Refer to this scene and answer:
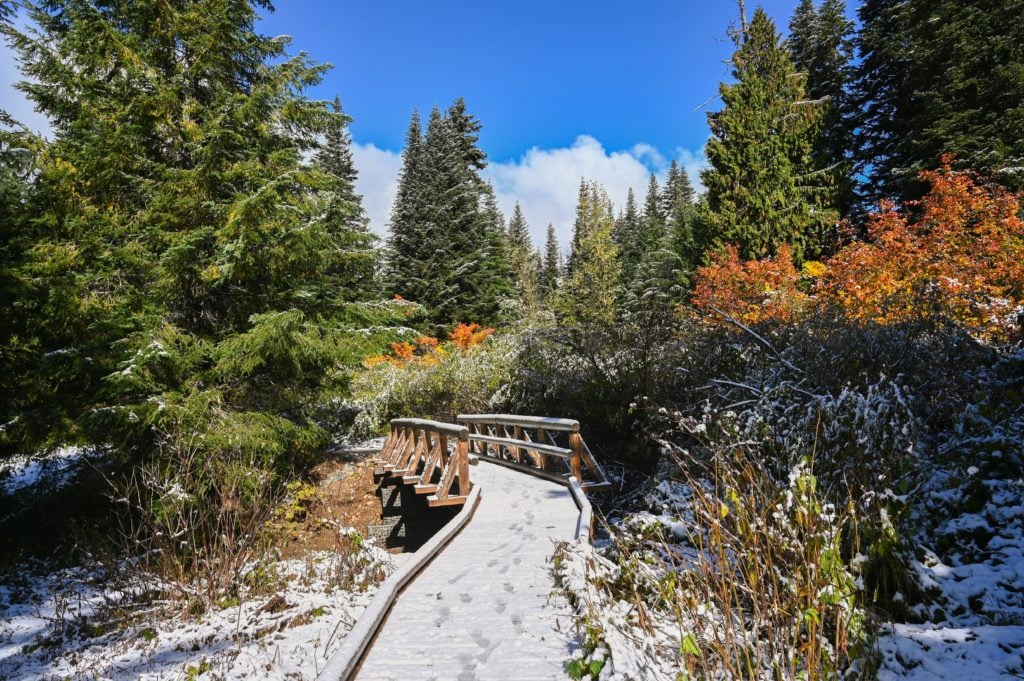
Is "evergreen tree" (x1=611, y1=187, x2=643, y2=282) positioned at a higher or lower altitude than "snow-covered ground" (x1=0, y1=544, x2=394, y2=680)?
higher

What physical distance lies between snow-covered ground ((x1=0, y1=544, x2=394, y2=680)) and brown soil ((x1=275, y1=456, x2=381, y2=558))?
7.62 feet

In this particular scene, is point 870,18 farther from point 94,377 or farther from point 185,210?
point 94,377

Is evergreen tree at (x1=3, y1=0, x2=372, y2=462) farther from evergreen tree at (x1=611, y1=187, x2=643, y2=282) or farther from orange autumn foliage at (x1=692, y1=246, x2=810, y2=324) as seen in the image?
evergreen tree at (x1=611, y1=187, x2=643, y2=282)

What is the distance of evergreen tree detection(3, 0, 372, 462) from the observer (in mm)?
8125

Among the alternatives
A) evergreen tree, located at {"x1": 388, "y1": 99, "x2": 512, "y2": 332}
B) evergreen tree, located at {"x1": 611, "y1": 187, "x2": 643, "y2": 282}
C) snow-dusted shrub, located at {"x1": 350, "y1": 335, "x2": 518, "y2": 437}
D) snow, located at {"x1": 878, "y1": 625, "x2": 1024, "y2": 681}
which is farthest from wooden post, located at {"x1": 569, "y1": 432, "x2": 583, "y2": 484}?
evergreen tree, located at {"x1": 611, "y1": 187, "x2": 643, "y2": 282}

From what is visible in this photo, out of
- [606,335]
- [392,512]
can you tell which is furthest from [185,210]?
[606,335]

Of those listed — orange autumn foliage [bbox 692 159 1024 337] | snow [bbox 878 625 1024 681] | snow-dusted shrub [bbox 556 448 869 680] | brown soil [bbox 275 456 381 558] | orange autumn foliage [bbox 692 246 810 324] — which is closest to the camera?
snow-dusted shrub [bbox 556 448 869 680]

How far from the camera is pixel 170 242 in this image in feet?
29.7

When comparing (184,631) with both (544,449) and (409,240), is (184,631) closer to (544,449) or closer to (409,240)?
(544,449)

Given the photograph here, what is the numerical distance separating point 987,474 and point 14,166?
1401 cm

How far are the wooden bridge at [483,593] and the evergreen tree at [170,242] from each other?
3.72 m

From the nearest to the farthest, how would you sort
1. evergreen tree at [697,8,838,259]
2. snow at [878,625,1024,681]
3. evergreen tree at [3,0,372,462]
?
snow at [878,625,1024,681] < evergreen tree at [3,0,372,462] < evergreen tree at [697,8,838,259]

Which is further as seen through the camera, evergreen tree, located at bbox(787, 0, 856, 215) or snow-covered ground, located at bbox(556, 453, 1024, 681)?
evergreen tree, located at bbox(787, 0, 856, 215)

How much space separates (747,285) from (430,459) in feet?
33.6
